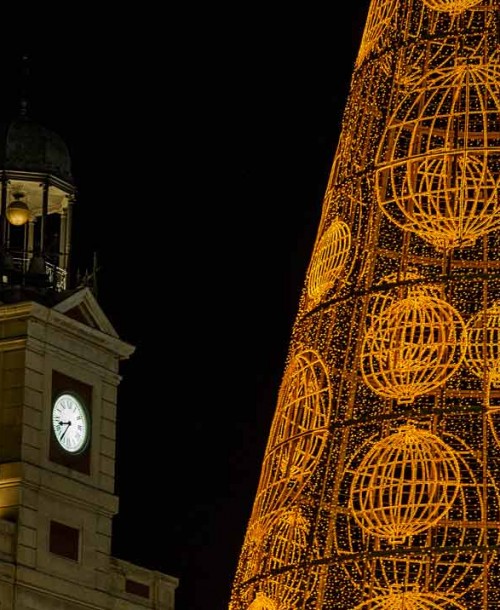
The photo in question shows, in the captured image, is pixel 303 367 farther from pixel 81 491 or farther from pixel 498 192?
pixel 81 491

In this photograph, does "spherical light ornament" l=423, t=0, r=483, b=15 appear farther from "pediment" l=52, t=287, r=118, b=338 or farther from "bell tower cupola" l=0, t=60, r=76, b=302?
"pediment" l=52, t=287, r=118, b=338

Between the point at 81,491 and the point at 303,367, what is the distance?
25.1 metres

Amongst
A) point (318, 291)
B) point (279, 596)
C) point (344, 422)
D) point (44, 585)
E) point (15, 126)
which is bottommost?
point (279, 596)

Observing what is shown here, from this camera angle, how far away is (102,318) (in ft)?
169

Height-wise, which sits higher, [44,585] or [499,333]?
[44,585]

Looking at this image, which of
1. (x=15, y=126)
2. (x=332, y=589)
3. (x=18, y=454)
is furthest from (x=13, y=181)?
(x=332, y=589)

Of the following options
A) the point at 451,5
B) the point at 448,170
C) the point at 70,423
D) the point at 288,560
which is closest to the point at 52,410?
the point at 70,423

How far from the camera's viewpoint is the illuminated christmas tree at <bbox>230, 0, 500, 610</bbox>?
79.9 ft

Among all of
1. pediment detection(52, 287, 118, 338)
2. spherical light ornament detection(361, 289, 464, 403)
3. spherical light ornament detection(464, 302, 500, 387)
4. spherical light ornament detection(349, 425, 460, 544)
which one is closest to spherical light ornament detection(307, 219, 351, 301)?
spherical light ornament detection(361, 289, 464, 403)

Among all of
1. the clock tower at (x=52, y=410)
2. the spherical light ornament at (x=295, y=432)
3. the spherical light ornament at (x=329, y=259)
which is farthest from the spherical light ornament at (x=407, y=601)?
the clock tower at (x=52, y=410)

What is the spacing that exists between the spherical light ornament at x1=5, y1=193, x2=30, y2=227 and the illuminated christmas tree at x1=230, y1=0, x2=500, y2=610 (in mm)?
23741

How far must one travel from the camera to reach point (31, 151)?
5000 cm

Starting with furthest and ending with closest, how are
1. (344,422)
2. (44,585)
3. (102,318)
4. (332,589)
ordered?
(102,318) < (44,585) < (332,589) < (344,422)

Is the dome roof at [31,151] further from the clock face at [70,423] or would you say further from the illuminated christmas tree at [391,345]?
the illuminated christmas tree at [391,345]
